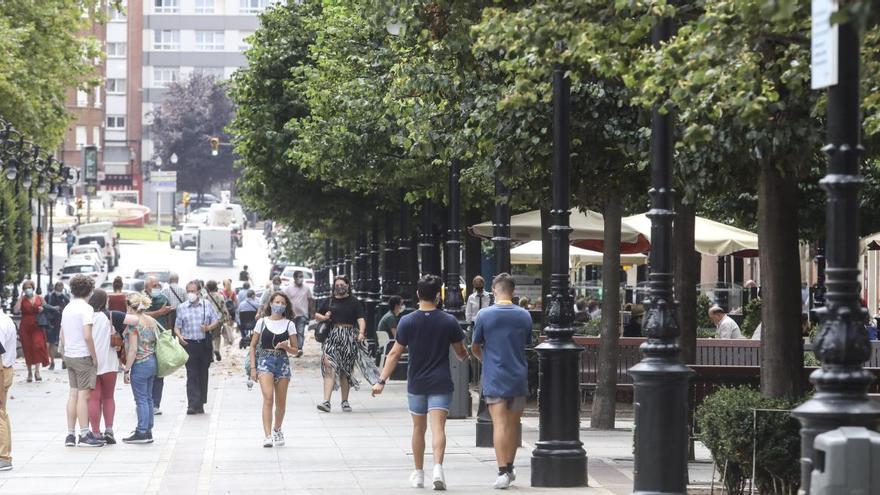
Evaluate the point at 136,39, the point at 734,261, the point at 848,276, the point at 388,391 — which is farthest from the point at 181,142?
the point at 848,276

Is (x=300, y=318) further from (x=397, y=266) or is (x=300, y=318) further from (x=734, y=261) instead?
(x=734, y=261)

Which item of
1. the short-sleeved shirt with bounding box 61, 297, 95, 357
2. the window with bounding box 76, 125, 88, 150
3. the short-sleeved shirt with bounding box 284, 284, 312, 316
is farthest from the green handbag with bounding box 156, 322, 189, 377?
the window with bounding box 76, 125, 88, 150

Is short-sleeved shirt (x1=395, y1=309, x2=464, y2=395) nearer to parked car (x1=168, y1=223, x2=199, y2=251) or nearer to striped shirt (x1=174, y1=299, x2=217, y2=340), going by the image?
striped shirt (x1=174, y1=299, x2=217, y2=340)

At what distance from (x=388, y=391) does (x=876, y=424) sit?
19.3m

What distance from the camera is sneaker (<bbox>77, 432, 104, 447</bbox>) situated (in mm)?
17016

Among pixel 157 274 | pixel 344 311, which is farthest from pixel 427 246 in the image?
pixel 157 274

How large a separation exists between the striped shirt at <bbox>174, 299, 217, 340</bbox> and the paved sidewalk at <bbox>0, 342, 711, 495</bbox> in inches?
41.7

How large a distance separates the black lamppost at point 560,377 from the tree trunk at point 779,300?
1.46m

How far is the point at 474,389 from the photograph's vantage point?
85.4ft

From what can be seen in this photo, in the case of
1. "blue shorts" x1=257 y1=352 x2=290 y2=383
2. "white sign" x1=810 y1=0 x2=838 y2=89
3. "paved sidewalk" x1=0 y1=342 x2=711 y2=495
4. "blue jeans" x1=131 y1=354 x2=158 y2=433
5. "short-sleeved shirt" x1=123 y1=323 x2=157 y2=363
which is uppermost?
"white sign" x1=810 y1=0 x2=838 y2=89

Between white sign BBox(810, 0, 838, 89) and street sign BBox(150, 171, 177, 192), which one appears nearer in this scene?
white sign BBox(810, 0, 838, 89)

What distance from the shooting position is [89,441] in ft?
55.8

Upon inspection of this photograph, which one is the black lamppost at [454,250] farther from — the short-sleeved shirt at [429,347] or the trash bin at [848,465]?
the trash bin at [848,465]

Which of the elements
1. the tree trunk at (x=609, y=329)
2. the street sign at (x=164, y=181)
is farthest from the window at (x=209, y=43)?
the tree trunk at (x=609, y=329)
